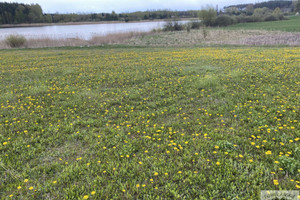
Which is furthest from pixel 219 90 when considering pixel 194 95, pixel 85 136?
pixel 85 136

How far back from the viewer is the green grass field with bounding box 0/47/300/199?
3182mm

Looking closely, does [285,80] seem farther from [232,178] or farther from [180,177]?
[180,177]

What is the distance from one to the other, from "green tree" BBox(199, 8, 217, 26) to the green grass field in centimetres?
5311

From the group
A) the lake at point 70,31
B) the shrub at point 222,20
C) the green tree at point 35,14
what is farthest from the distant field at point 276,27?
the green tree at point 35,14

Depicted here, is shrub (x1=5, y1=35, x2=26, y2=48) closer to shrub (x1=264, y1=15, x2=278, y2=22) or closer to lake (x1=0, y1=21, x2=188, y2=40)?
lake (x1=0, y1=21, x2=188, y2=40)

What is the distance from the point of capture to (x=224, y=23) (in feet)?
194

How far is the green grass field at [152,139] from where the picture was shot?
3182 mm

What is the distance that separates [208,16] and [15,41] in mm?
49627

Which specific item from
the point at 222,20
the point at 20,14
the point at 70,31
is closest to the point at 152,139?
the point at 70,31

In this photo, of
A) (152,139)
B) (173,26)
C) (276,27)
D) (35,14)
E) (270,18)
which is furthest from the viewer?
(35,14)

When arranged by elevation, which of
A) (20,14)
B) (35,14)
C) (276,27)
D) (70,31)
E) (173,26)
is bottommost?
(276,27)

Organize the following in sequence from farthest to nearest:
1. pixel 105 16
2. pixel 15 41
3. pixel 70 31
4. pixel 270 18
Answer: pixel 105 16 < pixel 270 18 < pixel 70 31 < pixel 15 41

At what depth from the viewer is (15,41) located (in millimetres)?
25906

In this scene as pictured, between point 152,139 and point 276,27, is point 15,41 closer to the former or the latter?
point 152,139
